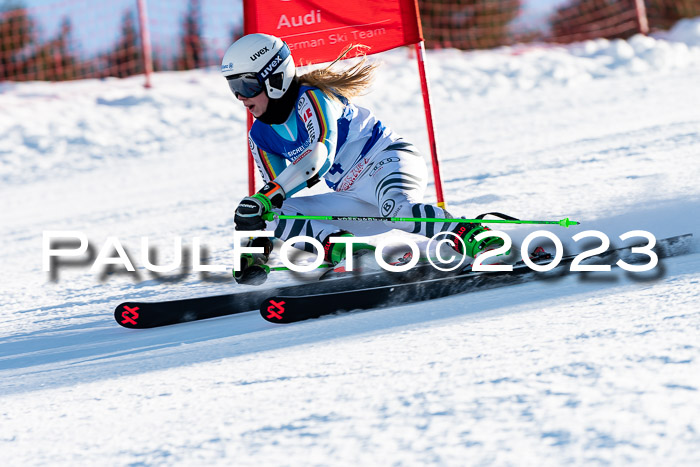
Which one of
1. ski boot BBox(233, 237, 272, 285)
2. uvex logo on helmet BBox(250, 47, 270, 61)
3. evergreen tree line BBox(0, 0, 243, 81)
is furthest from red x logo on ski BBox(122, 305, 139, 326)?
evergreen tree line BBox(0, 0, 243, 81)

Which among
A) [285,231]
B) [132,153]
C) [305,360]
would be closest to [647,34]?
[132,153]

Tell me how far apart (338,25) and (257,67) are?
4.70ft

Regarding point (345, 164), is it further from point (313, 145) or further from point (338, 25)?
point (338, 25)

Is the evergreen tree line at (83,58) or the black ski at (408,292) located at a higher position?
the evergreen tree line at (83,58)

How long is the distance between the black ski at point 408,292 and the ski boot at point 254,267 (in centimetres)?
47

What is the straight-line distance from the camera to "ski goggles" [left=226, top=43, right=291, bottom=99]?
345cm

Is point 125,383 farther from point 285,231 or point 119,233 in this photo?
point 119,233

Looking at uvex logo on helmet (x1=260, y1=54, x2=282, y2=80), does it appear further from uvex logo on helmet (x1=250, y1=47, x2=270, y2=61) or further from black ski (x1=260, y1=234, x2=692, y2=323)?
black ski (x1=260, y1=234, x2=692, y2=323)

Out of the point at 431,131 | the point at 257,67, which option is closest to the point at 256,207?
the point at 257,67

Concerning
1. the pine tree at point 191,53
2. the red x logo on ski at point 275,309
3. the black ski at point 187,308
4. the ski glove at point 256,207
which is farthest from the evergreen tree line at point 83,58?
the red x logo on ski at point 275,309

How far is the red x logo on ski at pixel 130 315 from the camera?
3.27 meters

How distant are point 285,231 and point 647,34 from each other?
497 inches

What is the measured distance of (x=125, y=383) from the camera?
2496 millimetres

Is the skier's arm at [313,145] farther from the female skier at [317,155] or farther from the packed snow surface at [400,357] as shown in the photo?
the packed snow surface at [400,357]
